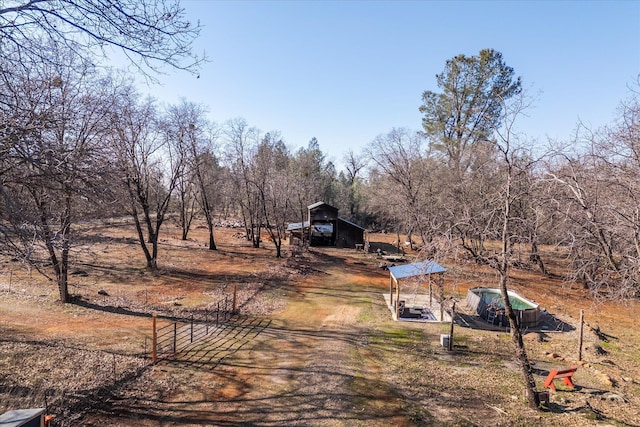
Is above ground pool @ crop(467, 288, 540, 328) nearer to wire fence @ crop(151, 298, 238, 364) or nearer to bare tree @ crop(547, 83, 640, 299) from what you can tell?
bare tree @ crop(547, 83, 640, 299)

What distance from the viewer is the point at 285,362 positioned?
38.0 feet

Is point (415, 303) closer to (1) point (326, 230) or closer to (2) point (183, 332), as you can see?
(2) point (183, 332)

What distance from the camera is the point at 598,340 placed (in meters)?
14.7

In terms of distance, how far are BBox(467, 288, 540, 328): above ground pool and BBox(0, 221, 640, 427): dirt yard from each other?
0.94m

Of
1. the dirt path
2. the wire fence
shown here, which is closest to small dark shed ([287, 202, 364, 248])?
the wire fence

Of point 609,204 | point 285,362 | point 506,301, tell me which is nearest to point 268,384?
point 285,362

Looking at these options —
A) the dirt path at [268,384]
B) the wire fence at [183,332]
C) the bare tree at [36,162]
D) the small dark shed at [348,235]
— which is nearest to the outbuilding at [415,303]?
the dirt path at [268,384]

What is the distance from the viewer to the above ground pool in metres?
16.1

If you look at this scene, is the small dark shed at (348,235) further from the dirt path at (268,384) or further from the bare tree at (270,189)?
the dirt path at (268,384)

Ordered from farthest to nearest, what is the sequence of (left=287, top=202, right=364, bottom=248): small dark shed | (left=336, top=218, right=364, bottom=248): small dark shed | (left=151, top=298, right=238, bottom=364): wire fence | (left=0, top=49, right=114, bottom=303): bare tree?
1. (left=336, top=218, right=364, bottom=248): small dark shed
2. (left=287, top=202, right=364, bottom=248): small dark shed
3. (left=151, top=298, right=238, bottom=364): wire fence
4. (left=0, top=49, right=114, bottom=303): bare tree

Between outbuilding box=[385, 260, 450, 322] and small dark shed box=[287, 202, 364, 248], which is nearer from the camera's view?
Answer: outbuilding box=[385, 260, 450, 322]

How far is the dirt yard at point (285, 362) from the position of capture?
8672 mm

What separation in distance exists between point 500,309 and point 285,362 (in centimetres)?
1011

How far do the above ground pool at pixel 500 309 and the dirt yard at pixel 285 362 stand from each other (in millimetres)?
938
